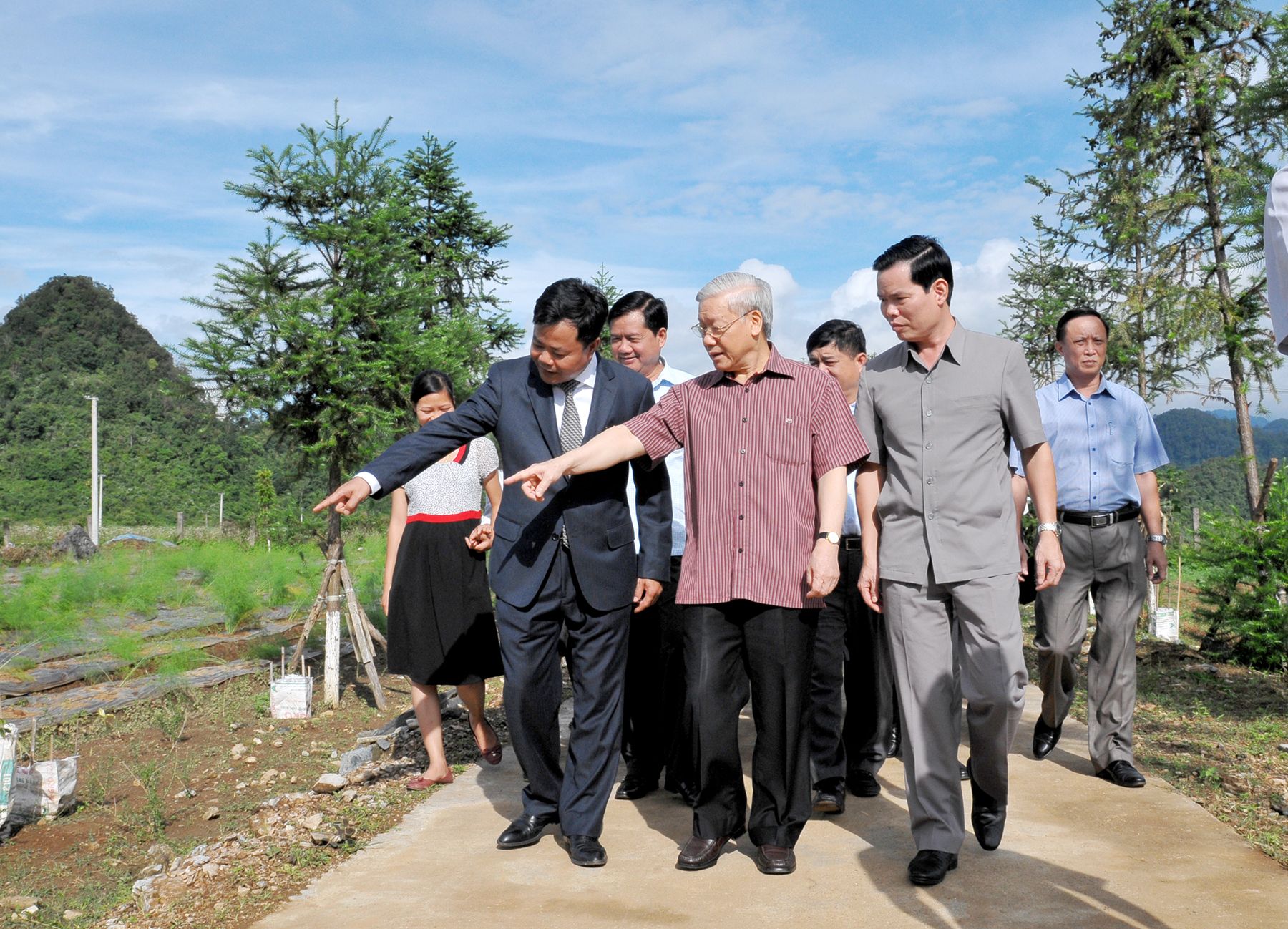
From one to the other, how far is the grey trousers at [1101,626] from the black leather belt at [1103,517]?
0.07 ft

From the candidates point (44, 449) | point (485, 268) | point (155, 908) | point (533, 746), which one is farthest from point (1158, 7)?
point (44, 449)

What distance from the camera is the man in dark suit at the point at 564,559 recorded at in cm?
372

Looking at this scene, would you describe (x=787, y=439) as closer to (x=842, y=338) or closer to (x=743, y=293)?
(x=743, y=293)

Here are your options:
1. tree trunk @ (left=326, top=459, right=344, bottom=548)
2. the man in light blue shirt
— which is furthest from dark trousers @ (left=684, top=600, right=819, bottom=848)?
tree trunk @ (left=326, top=459, right=344, bottom=548)

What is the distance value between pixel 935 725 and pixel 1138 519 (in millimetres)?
2082

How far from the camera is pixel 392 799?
4.51 m

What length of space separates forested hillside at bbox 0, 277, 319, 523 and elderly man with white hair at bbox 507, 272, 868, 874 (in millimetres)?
33342

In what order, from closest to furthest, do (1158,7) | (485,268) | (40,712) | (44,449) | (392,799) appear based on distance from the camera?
(392,799) < (40,712) < (1158,7) < (485,268) < (44,449)

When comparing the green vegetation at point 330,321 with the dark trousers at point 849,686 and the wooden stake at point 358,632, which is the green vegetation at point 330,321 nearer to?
the wooden stake at point 358,632

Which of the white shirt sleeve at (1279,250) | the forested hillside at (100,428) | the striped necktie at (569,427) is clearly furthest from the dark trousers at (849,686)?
the forested hillside at (100,428)

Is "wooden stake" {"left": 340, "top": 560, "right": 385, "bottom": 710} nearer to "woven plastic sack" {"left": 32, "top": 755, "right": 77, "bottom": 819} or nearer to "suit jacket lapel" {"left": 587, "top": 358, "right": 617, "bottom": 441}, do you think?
"woven plastic sack" {"left": 32, "top": 755, "right": 77, "bottom": 819}

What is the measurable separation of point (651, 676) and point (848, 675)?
3.04 feet

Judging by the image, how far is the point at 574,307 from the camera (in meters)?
3.73

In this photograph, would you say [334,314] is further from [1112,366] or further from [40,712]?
[1112,366]
